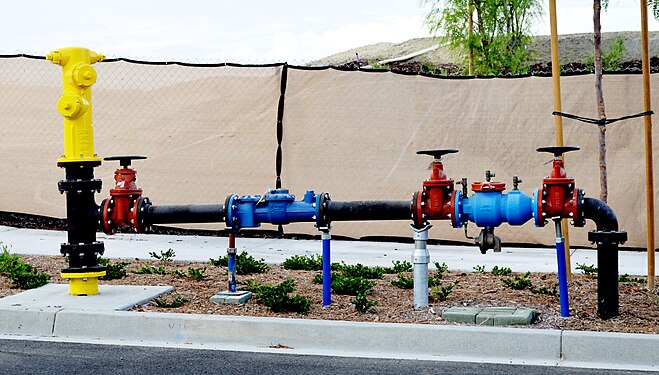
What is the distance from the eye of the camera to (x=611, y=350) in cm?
602

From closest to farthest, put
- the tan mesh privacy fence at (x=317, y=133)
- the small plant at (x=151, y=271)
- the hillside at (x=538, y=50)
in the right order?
1. the small plant at (x=151, y=271)
2. the tan mesh privacy fence at (x=317, y=133)
3. the hillside at (x=538, y=50)

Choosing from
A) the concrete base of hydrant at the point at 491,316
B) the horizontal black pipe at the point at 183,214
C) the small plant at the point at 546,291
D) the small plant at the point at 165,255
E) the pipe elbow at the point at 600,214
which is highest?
the horizontal black pipe at the point at 183,214

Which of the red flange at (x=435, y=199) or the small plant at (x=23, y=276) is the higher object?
the red flange at (x=435, y=199)

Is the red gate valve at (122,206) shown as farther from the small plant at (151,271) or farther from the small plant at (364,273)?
the small plant at (364,273)

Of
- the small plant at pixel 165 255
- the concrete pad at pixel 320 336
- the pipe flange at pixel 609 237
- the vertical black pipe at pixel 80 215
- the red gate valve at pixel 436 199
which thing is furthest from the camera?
the small plant at pixel 165 255

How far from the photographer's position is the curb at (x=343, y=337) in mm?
6027

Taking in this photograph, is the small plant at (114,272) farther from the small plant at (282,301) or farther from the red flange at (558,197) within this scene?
the red flange at (558,197)

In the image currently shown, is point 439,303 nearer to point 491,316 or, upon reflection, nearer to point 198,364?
point 491,316

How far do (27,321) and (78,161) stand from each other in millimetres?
1232

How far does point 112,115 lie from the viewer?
12484 millimetres

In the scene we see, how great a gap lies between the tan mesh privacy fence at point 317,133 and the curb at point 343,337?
16.8 feet

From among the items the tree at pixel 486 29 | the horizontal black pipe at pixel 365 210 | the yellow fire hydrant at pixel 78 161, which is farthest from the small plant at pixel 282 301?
the tree at pixel 486 29

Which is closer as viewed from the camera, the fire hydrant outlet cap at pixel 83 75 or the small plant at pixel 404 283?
the fire hydrant outlet cap at pixel 83 75

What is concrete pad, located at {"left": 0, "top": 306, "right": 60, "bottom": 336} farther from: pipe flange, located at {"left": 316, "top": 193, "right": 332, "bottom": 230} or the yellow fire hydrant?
pipe flange, located at {"left": 316, "top": 193, "right": 332, "bottom": 230}
